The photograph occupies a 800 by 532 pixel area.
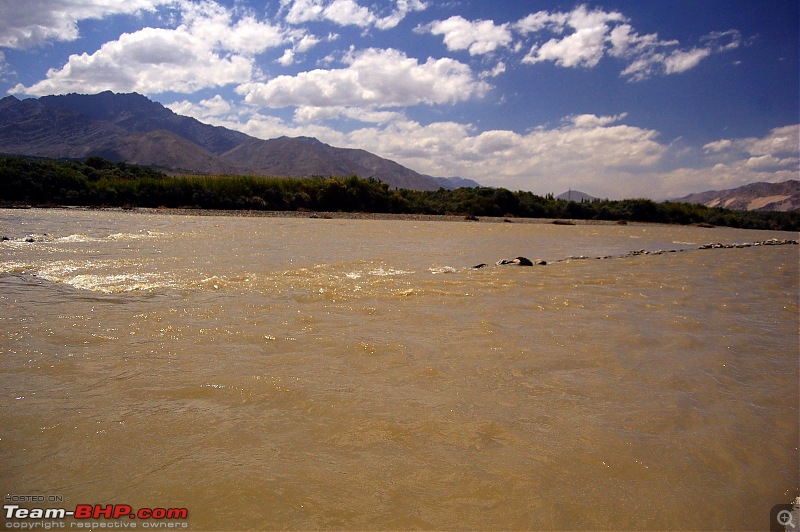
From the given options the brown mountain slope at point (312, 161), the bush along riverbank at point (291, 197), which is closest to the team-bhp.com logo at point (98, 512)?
the bush along riverbank at point (291, 197)

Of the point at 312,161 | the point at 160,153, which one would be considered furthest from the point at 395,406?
the point at 312,161

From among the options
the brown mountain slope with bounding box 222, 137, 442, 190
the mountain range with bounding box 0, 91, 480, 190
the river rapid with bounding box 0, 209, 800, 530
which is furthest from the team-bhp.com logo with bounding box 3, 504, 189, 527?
the brown mountain slope with bounding box 222, 137, 442, 190

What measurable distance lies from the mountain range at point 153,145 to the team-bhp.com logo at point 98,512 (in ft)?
323

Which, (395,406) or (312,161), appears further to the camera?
(312,161)

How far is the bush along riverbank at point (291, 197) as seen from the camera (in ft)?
78.1

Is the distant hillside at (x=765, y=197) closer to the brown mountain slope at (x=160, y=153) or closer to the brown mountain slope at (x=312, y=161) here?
the brown mountain slope at (x=312, y=161)

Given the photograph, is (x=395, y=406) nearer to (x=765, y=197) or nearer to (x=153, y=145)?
(x=153, y=145)

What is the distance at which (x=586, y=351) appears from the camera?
3568 millimetres

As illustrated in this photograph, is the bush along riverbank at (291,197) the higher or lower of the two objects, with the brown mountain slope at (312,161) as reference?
lower

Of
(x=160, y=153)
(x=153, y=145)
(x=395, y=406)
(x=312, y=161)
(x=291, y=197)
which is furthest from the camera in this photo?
(x=312, y=161)

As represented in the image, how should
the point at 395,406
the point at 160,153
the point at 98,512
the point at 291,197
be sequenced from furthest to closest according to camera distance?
the point at 160,153, the point at 291,197, the point at 395,406, the point at 98,512

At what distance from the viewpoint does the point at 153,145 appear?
12075cm

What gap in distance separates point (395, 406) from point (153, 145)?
140079 mm

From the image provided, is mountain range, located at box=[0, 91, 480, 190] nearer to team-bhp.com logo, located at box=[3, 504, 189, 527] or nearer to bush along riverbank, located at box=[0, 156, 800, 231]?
bush along riverbank, located at box=[0, 156, 800, 231]
